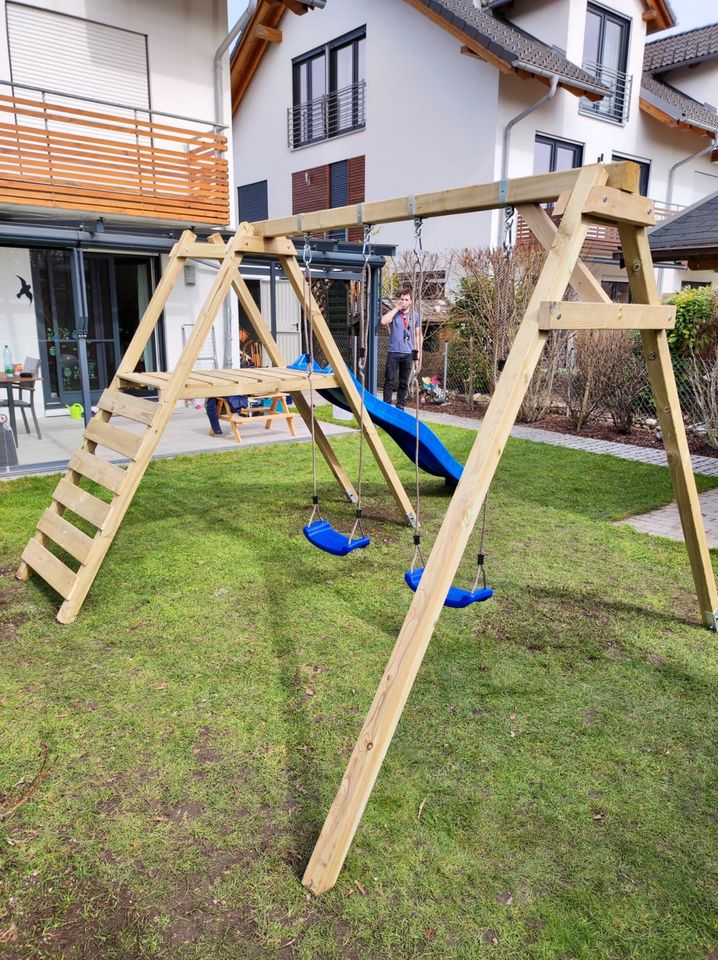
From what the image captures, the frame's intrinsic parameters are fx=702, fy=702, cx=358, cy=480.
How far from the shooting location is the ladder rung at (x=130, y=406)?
12.6 feet

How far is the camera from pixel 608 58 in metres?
17.0

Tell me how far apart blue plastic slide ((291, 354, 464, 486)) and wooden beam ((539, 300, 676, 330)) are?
86.5 inches

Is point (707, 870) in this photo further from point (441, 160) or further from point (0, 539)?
point (441, 160)

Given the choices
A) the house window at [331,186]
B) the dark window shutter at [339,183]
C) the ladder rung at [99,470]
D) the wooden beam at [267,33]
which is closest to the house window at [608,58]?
the house window at [331,186]

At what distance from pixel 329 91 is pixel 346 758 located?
19089mm

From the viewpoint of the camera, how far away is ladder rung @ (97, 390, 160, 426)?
12.6 feet

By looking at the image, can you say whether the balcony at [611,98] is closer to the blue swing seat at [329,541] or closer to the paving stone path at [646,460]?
the paving stone path at [646,460]

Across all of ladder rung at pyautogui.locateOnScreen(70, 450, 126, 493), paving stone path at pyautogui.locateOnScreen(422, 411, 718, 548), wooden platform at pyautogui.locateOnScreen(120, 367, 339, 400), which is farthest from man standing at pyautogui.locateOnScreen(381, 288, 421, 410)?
ladder rung at pyautogui.locateOnScreen(70, 450, 126, 493)

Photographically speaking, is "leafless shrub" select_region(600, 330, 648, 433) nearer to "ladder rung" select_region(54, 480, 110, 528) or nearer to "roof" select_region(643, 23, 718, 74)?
"ladder rung" select_region(54, 480, 110, 528)

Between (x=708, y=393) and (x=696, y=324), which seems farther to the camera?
(x=696, y=324)

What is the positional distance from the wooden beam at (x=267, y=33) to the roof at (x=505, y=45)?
427cm

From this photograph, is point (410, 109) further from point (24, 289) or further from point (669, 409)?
point (669, 409)

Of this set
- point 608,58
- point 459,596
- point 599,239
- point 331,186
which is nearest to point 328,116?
point 331,186

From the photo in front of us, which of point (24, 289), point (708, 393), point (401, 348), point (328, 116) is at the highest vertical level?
point (328, 116)
